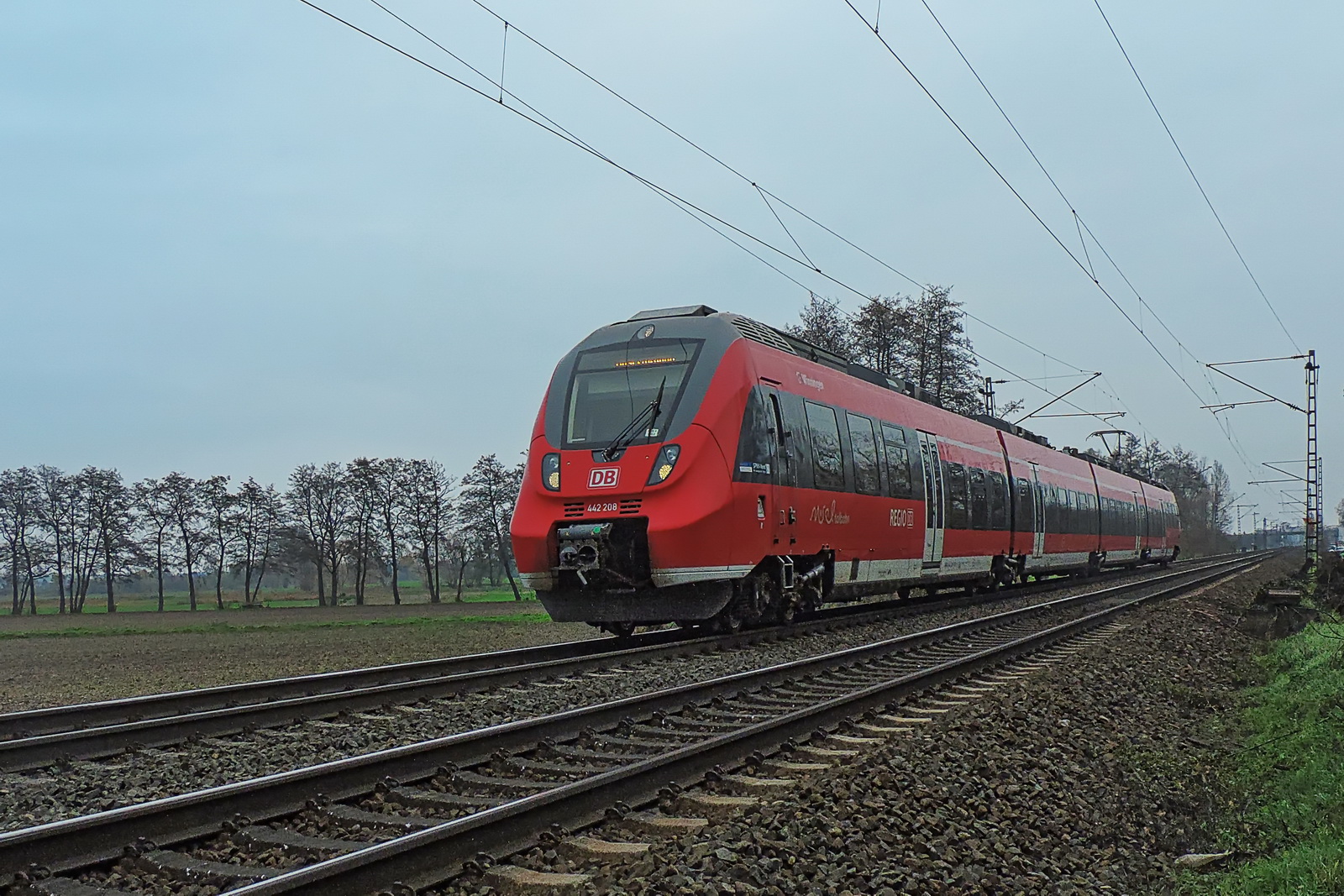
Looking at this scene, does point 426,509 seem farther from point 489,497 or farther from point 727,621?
point 727,621

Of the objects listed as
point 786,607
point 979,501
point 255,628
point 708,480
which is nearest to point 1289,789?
point 708,480

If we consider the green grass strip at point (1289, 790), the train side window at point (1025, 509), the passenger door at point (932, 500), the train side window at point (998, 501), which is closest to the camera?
the green grass strip at point (1289, 790)

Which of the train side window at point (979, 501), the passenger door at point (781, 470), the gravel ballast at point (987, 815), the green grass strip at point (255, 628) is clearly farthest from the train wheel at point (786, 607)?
the green grass strip at point (255, 628)

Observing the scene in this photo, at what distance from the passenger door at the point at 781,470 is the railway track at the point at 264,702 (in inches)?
53.0

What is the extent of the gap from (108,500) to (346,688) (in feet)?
146

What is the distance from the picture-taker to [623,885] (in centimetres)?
400

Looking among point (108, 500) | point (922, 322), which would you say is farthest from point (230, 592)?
point (922, 322)

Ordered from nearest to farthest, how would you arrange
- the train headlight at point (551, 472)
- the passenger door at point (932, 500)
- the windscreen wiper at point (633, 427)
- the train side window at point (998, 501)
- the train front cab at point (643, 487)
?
1. the train front cab at point (643, 487)
2. the windscreen wiper at point (633, 427)
3. the train headlight at point (551, 472)
4. the passenger door at point (932, 500)
5. the train side window at point (998, 501)

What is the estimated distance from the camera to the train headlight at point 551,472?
12.0 metres

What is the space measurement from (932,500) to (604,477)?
25.5 ft

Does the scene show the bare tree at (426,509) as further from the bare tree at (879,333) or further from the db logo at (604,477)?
the db logo at (604,477)

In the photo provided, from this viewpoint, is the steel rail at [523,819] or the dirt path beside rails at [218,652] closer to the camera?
the steel rail at [523,819]

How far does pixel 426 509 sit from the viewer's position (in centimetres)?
4697

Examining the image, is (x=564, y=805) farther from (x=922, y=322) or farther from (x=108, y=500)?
(x=108, y=500)
